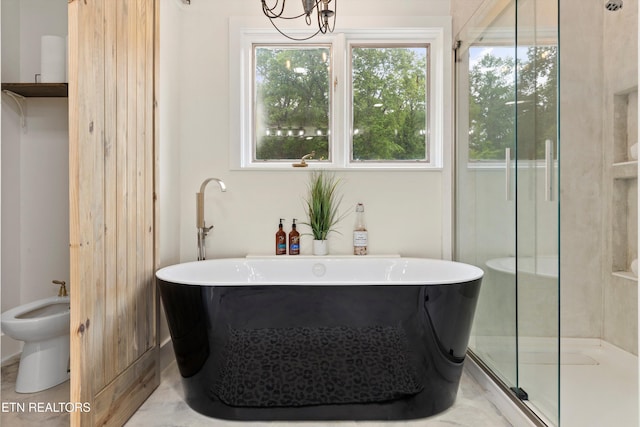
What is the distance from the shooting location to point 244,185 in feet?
9.40

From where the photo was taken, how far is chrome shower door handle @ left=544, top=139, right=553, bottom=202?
1673mm

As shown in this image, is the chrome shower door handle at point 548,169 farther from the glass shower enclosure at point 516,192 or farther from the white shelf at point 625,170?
the white shelf at point 625,170

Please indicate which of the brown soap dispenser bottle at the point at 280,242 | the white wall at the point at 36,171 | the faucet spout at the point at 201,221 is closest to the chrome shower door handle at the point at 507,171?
the brown soap dispenser bottle at the point at 280,242

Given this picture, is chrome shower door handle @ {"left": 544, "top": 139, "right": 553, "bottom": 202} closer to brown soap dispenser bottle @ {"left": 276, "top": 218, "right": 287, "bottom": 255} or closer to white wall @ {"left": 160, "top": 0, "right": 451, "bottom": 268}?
white wall @ {"left": 160, "top": 0, "right": 451, "bottom": 268}

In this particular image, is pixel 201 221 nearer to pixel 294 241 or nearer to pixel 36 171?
pixel 294 241

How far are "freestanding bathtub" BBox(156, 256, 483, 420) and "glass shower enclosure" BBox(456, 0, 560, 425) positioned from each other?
0.77 ft

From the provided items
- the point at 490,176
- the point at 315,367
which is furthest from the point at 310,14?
the point at 315,367

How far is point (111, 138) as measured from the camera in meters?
1.85

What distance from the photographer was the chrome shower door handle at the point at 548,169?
65.9 inches

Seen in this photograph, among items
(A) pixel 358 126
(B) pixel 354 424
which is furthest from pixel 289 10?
(B) pixel 354 424

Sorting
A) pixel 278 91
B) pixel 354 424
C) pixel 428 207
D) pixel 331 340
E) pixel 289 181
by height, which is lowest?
pixel 354 424

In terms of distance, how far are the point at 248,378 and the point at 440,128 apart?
1992 millimetres

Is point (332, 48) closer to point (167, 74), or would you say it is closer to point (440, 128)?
point (440, 128)

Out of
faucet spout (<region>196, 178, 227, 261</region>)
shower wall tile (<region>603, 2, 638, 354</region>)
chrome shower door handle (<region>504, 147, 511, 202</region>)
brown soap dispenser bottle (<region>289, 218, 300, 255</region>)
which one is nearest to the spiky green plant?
brown soap dispenser bottle (<region>289, 218, 300, 255</region>)
